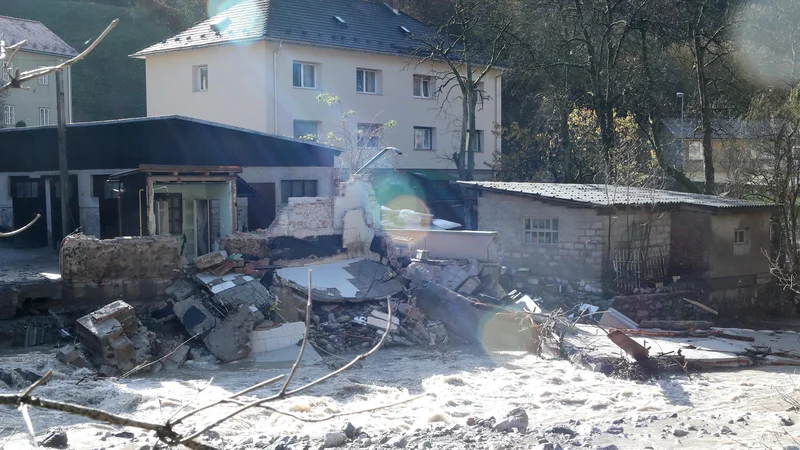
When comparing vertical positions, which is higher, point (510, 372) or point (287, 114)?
point (287, 114)

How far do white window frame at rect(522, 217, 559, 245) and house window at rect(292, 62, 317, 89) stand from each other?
12.1 metres

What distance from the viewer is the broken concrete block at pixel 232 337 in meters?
15.1

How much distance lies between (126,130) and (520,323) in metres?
11.6

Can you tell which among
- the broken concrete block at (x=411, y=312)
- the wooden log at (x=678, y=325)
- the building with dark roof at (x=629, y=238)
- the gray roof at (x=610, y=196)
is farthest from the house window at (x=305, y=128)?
the wooden log at (x=678, y=325)

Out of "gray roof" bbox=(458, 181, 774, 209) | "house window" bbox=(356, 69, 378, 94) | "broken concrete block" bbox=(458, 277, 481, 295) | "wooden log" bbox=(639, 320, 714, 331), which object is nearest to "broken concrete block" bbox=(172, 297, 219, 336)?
"broken concrete block" bbox=(458, 277, 481, 295)

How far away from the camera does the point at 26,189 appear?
80.6ft

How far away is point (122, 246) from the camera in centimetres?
A: 1652

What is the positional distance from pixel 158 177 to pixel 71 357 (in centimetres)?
584

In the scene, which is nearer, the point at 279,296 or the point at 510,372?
the point at 510,372

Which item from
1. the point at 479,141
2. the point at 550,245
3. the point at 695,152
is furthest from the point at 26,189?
the point at 695,152

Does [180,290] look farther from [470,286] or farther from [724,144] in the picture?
[724,144]

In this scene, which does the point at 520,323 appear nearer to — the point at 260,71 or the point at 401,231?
the point at 401,231

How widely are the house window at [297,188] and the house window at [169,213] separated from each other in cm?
484

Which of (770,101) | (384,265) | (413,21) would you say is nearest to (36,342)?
(384,265)
